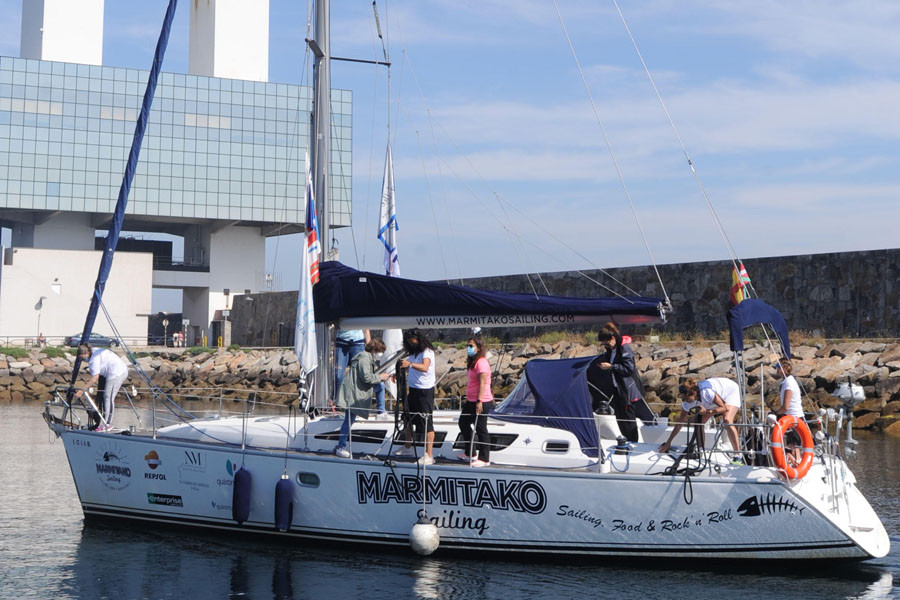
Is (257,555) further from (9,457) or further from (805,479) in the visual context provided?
(9,457)

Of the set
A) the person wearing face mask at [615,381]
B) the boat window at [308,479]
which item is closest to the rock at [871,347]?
the person wearing face mask at [615,381]

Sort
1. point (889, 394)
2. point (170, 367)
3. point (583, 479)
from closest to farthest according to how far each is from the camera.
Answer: point (583, 479), point (889, 394), point (170, 367)

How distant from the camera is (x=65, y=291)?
6147cm

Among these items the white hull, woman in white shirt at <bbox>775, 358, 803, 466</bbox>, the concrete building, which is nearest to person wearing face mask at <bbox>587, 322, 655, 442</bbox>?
the white hull

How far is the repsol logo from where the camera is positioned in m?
10.1

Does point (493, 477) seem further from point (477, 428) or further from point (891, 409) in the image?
point (891, 409)

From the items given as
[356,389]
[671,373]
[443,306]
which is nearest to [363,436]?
[356,389]

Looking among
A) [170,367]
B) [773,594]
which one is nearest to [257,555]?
[773,594]

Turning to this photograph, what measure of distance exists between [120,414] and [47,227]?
39.7 metres

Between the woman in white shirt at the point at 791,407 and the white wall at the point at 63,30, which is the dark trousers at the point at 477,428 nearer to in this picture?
the woman in white shirt at the point at 791,407

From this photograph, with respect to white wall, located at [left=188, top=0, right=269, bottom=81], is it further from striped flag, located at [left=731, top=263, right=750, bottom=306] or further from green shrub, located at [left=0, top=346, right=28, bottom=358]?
striped flag, located at [left=731, top=263, right=750, bottom=306]

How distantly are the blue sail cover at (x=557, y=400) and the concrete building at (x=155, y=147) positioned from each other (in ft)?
159

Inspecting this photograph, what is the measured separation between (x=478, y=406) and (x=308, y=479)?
2.00 m

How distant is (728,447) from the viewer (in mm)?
11273
